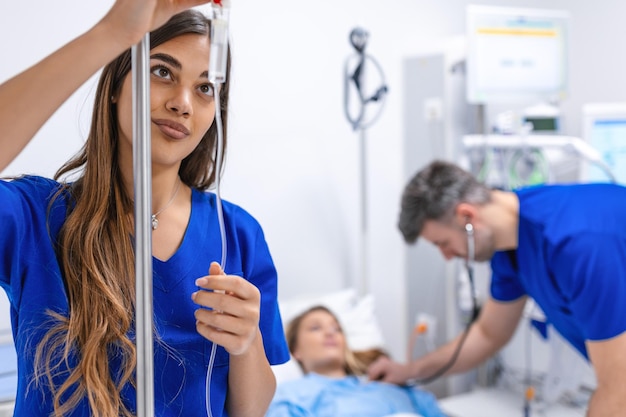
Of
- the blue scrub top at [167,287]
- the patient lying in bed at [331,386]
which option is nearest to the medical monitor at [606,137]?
the patient lying in bed at [331,386]

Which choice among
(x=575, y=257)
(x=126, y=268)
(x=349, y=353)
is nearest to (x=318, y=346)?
(x=349, y=353)

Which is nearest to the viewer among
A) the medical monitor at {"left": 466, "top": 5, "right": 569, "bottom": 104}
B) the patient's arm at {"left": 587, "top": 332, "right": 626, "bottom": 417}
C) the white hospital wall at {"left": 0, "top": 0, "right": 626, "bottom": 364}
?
the white hospital wall at {"left": 0, "top": 0, "right": 626, "bottom": 364}

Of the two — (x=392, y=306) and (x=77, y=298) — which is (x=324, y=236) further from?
(x=77, y=298)

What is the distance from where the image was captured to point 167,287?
913 millimetres

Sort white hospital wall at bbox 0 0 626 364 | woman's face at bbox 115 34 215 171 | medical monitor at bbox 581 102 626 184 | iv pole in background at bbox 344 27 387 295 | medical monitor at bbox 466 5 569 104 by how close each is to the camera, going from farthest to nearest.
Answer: medical monitor at bbox 581 102 626 184
medical monitor at bbox 466 5 569 104
iv pole in background at bbox 344 27 387 295
white hospital wall at bbox 0 0 626 364
woman's face at bbox 115 34 215 171

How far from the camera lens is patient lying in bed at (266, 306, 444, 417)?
187cm

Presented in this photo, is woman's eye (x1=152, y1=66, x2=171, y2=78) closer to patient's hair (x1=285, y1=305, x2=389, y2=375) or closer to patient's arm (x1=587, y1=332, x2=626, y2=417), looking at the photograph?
patient's arm (x1=587, y1=332, x2=626, y2=417)

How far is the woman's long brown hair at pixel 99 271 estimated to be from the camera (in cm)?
84

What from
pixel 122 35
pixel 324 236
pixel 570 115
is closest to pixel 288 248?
pixel 324 236

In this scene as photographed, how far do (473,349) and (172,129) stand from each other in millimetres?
1606

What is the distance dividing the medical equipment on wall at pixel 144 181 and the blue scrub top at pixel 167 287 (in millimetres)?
116

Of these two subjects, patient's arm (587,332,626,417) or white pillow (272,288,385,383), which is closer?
patient's arm (587,332,626,417)

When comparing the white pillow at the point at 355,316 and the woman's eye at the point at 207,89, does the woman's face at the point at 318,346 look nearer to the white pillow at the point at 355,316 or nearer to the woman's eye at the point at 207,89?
the white pillow at the point at 355,316

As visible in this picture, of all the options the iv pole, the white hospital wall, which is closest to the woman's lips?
the iv pole
